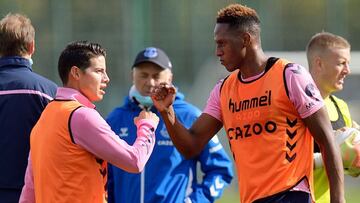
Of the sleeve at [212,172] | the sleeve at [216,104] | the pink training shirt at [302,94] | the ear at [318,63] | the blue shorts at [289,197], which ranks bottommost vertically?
the sleeve at [212,172]

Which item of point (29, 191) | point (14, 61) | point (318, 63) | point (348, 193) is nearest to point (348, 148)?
point (318, 63)

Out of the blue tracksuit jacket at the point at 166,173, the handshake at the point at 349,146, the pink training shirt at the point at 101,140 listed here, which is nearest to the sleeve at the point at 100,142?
the pink training shirt at the point at 101,140

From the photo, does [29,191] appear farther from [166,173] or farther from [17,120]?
[166,173]

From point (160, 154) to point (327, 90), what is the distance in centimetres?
138

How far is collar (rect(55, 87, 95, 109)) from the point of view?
6352 millimetres

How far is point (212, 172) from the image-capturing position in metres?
8.24

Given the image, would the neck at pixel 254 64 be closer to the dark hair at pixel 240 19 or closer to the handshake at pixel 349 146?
the dark hair at pixel 240 19

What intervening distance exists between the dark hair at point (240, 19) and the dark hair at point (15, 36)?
1466 millimetres

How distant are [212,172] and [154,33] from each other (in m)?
7.98

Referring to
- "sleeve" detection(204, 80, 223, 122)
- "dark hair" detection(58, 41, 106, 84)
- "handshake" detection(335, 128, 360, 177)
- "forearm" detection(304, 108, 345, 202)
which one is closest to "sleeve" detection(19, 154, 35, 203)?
"dark hair" detection(58, 41, 106, 84)

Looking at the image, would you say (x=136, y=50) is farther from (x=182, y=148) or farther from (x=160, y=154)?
(x=182, y=148)

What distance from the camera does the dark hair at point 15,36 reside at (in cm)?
724

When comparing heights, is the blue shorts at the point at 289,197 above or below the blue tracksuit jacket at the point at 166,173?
above

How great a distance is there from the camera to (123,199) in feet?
Result: 26.3
